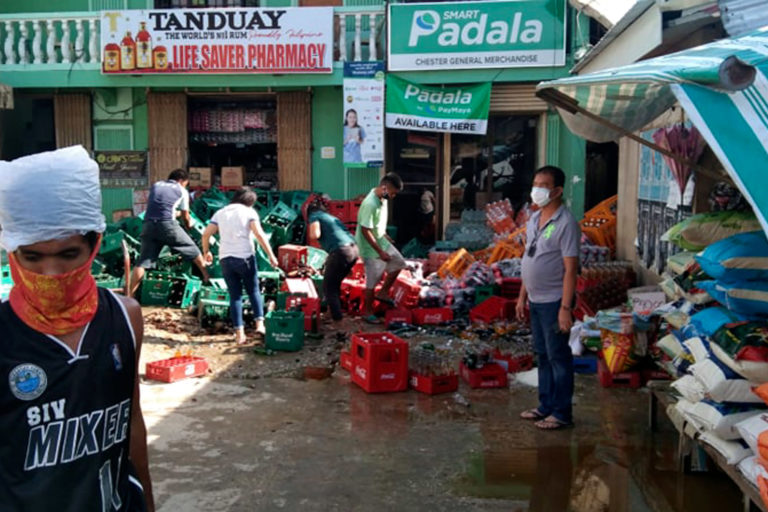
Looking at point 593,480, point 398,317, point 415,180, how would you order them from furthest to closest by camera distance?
point 415,180, point 398,317, point 593,480

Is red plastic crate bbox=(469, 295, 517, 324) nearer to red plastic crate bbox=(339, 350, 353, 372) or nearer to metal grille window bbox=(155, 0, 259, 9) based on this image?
red plastic crate bbox=(339, 350, 353, 372)

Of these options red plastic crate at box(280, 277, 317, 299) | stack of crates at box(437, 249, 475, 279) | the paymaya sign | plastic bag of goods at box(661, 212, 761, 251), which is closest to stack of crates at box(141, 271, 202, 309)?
red plastic crate at box(280, 277, 317, 299)

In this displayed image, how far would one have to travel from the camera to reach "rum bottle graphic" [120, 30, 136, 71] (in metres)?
13.2

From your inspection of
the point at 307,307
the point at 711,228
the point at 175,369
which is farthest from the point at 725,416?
the point at 307,307

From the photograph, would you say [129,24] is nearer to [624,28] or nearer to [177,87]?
[177,87]

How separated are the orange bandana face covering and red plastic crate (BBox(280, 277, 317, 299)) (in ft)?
21.9

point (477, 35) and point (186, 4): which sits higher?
point (186, 4)

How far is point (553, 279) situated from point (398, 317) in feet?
12.6

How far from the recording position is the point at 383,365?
6191mm

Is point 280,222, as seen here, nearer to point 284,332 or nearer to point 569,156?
point 284,332

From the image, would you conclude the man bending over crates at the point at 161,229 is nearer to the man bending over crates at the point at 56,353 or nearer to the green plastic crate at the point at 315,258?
the green plastic crate at the point at 315,258

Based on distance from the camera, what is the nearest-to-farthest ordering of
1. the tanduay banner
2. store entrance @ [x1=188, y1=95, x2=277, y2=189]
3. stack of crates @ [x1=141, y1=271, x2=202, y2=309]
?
stack of crates @ [x1=141, y1=271, x2=202, y2=309] < the tanduay banner < store entrance @ [x1=188, y1=95, x2=277, y2=189]

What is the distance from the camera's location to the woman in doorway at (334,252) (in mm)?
8836

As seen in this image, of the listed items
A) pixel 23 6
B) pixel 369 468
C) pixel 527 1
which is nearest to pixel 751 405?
pixel 369 468
